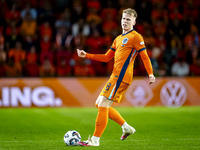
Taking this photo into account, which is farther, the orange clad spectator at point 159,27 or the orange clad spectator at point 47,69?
the orange clad spectator at point 159,27

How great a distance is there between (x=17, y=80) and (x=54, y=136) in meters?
5.63

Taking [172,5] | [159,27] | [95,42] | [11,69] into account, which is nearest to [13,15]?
[11,69]

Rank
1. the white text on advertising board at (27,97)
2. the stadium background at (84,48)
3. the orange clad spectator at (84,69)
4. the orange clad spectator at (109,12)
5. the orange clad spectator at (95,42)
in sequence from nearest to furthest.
Answer: the white text on advertising board at (27,97) < the stadium background at (84,48) < the orange clad spectator at (84,69) < the orange clad spectator at (95,42) < the orange clad spectator at (109,12)

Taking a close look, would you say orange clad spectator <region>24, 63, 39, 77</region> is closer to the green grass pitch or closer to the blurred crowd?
the blurred crowd

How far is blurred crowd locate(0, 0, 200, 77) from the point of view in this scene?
12336 mm

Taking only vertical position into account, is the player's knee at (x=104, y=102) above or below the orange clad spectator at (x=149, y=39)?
below

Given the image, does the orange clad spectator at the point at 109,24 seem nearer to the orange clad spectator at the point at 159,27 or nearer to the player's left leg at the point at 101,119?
the orange clad spectator at the point at 159,27

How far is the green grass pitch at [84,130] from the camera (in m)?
5.34

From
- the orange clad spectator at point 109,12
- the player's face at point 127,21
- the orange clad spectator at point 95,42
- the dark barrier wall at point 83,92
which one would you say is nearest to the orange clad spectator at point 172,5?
the orange clad spectator at point 109,12

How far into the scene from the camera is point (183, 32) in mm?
14695

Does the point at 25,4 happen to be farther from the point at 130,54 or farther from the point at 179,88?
the point at 130,54

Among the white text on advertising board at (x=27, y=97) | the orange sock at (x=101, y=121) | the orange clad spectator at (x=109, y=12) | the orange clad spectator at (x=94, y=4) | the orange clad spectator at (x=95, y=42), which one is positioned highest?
the orange clad spectator at (x=94, y=4)

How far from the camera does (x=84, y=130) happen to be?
7152 millimetres

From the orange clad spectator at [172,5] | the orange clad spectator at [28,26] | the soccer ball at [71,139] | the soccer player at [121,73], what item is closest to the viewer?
the soccer player at [121,73]
